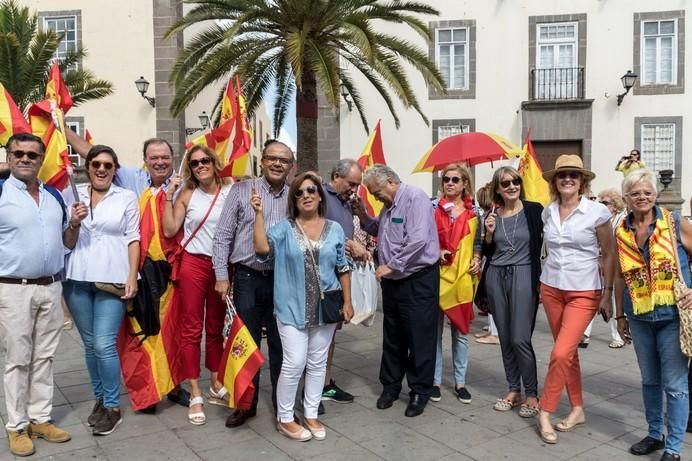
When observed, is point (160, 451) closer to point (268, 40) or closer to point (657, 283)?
point (657, 283)

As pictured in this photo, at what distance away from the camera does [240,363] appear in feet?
13.1

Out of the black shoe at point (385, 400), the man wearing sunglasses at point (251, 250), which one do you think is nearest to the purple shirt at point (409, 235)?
the man wearing sunglasses at point (251, 250)

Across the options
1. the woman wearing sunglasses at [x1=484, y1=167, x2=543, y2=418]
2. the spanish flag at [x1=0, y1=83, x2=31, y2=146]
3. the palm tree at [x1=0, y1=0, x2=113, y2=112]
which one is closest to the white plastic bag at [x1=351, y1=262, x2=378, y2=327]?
the woman wearing sunglasses at [x1=484, y1=167, x2=543, y2=418]

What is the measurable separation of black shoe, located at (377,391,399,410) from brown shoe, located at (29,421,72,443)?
2.24 meters

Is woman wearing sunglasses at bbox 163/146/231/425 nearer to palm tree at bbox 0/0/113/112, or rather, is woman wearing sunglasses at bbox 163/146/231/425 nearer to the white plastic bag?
the white plastic bag

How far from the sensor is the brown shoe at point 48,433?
3930 mm

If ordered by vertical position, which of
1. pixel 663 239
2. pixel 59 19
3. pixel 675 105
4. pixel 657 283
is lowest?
pixel 657 283

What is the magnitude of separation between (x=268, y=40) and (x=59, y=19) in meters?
13.3

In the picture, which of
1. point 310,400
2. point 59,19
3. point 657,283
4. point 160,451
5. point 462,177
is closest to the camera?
point 657,283

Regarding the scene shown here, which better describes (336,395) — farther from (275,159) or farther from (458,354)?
(275,159)

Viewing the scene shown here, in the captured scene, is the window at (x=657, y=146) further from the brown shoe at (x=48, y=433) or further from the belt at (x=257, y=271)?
the brown shoe at (x=48, y=433)

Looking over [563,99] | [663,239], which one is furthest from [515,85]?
[663,239]

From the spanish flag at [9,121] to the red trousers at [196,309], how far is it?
1.60 meters

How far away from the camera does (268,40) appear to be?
9.84 m
